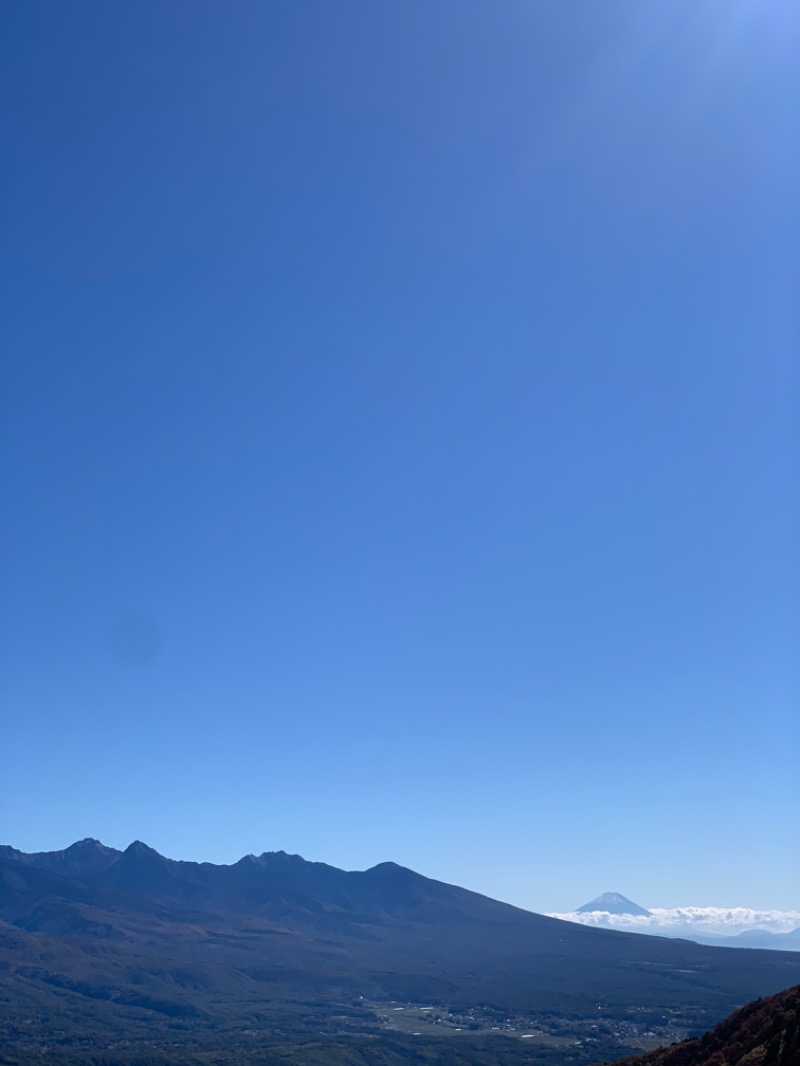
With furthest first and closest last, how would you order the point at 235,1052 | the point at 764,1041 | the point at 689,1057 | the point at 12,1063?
1. the point at 235,1052
2. the point at 12,1063
3. the point at 689,1057
4. the point at 764,1041

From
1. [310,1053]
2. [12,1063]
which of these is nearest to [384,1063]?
[310,1053]

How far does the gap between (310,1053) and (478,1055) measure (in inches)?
1459

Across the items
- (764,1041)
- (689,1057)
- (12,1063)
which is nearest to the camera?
(764,1041)

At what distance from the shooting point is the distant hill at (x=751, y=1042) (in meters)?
36.6

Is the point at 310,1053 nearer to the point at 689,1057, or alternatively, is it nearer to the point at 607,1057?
the point at 607,1057

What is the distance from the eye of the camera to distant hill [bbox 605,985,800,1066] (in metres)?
36.6

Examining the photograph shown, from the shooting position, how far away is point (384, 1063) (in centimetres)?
18550

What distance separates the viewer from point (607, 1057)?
180 meters

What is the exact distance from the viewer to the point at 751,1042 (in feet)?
138

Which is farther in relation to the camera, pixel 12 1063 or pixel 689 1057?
pixel 12 1063

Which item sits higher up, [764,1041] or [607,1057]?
[764,1041]

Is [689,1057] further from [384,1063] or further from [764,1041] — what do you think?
[384,1063]

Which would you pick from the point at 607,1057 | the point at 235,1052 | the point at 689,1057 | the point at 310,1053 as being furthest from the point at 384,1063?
the point at 689,1057

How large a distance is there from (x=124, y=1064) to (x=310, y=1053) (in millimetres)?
37796
